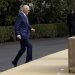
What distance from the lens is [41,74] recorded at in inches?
399

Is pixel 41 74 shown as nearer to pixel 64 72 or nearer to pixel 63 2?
pixel 64 72

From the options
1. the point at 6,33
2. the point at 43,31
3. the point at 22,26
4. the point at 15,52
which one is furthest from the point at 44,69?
the point at 43,31

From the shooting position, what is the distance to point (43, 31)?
110 feet

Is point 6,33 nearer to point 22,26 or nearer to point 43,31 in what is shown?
point 43,31

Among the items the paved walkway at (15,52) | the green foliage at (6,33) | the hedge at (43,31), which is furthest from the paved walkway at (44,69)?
the hedge at (43,31)

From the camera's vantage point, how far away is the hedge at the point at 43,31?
29231 millimetres

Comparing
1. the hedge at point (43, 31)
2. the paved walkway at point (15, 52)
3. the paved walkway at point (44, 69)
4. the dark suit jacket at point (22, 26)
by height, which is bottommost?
the hedge at point (43, 31)

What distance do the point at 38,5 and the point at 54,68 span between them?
78.0 feet

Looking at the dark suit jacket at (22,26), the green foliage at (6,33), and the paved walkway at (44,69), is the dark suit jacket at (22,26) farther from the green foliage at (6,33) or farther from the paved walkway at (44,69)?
the green foliage at (6,33)

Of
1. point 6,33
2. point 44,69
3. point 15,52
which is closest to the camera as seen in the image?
point 44,69

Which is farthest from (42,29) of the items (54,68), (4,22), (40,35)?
(54,68)

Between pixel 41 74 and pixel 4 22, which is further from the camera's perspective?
pixel 4 22

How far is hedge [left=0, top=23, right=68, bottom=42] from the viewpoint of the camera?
29.2 metres

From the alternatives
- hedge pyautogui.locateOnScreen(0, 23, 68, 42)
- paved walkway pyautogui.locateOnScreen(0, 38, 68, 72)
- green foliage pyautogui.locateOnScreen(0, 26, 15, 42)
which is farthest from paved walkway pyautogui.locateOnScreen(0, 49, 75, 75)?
hedge pyautogui.locateOnScreen(0, 23, 68, 42)
